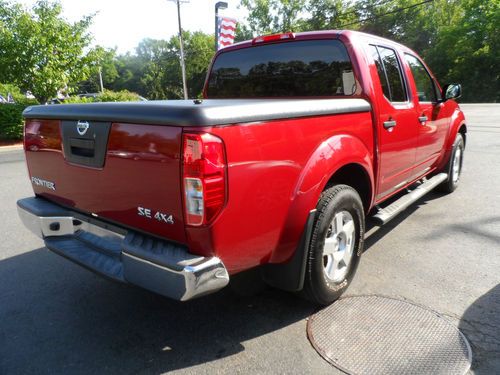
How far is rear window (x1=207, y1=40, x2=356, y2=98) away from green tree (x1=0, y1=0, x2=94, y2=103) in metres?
12.1

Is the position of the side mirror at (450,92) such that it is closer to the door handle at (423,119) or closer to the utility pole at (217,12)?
the door handle at (423,119)

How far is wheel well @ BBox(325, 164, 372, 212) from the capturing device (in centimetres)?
293

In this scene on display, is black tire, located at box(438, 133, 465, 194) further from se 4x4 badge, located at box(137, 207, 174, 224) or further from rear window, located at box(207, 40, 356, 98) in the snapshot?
se 4x4 badge, located at box(137, 207, 174, 224)

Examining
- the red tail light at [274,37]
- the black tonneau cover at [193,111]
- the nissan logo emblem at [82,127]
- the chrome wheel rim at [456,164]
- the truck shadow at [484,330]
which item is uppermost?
the red tail light at [274,37]

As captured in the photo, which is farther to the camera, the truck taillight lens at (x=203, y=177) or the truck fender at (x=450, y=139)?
the truck fender at (x=450, y=139)

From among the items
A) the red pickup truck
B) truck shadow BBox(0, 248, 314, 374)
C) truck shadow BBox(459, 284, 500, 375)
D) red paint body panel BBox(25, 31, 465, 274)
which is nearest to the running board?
the red pickup truck

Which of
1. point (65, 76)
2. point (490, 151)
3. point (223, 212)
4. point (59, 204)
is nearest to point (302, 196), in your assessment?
point (223, 212)

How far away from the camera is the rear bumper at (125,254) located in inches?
75.3

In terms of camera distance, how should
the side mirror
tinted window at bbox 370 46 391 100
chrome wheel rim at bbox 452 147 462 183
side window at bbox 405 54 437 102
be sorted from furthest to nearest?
chrome wheel rim at bbox 452 147 462 183, the side mirror, side window at bbox 405 54 437 102, tinted window at bbox 370 46 391 100

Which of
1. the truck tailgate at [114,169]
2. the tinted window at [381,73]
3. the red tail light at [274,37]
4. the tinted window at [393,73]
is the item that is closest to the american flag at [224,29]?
the red tail light at [274,37]

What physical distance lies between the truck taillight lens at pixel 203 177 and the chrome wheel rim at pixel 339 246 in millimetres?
1062

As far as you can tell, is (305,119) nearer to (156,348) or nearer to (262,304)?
(262,304)

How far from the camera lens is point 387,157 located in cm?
338

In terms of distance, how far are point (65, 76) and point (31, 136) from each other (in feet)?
42.9
